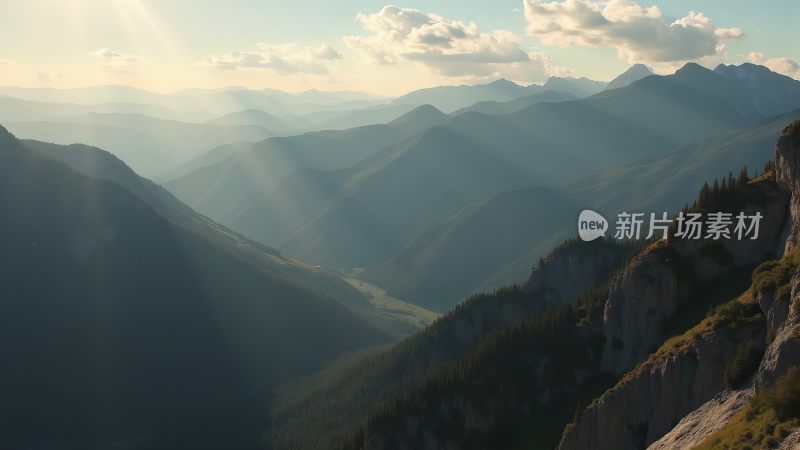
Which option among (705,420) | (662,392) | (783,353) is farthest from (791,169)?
(783,353)

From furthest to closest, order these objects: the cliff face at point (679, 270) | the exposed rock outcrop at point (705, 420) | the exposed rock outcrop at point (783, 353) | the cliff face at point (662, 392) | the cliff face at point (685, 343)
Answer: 1. the cliff face at point (679, 270)
2. the cliff face at point (662, 392)
3. the cliff face at point (685, 343)
4. the exposed rock outcrop at point (705, 420)
5. the exposed rock outcrop at point (783, 353)

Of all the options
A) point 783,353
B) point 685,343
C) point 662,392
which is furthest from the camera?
point 685,343

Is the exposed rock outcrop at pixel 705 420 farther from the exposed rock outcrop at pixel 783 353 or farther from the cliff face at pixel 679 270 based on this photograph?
the cliff face at pixel 679 270

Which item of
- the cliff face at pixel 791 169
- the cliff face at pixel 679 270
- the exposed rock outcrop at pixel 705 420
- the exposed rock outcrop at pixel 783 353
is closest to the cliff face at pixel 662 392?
the exposed rock outcrop at pixel 705 420

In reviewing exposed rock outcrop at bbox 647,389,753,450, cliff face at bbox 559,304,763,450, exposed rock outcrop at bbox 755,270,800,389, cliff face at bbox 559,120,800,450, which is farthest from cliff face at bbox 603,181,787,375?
exposed rock outcrop at bbox 755,270,800,389

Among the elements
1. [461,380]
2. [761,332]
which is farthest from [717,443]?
[461,380]

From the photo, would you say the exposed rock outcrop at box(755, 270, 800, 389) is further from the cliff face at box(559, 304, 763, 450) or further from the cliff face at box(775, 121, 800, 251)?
the cliff face at box(775, 121, 800, 251)

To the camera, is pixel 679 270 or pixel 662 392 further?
pixel 679 270

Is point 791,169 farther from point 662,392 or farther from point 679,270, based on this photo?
point 662,392

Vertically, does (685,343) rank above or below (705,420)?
above

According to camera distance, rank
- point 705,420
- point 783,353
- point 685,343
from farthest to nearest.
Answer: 1. point 685,343
2. point 705,420
3. point 783,353

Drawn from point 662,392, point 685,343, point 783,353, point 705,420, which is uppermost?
point 783,353

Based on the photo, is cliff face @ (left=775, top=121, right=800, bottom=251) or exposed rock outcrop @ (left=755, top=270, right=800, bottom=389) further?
cliff face @ (left=775, top=121, right=800, bottom=251)
